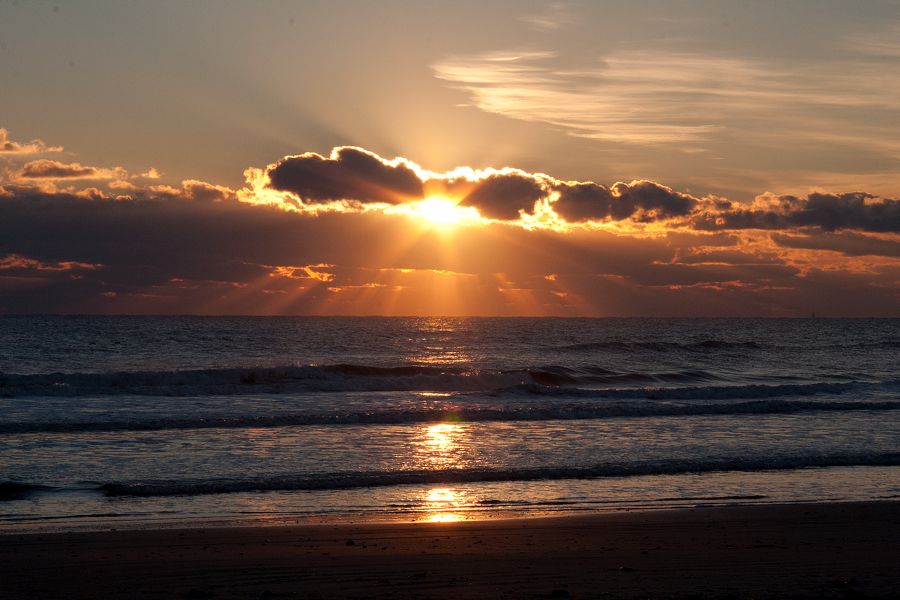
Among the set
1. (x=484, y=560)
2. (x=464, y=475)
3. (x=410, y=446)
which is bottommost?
(x=410, y=446)

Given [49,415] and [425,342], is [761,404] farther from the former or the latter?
[425,342]

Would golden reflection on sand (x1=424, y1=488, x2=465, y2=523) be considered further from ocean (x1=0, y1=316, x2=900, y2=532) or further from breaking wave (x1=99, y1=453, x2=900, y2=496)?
breaking wave (x1=99, y1=453, x2=900, y2=496)

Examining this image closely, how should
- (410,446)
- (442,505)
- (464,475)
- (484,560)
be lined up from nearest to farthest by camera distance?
(484,560), (442,505), (464,475), (410,446)

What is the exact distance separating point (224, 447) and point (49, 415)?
34.6ft

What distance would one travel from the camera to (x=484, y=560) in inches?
413

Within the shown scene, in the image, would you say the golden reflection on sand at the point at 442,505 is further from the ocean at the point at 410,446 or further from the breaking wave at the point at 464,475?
the breaking wave at the point at 464,475

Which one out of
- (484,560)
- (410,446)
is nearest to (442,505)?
(484,560)

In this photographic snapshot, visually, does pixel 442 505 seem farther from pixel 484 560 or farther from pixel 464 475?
pixel 484 560

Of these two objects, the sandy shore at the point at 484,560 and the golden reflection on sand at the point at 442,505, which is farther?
the golden reflection on sand at the point at 442,505

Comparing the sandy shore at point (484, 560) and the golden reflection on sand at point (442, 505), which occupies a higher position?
the sandy shore at point (484, 560)

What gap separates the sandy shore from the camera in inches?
367

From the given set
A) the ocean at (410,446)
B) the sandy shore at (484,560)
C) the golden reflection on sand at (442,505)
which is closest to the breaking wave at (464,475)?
the ocean at (410,446)

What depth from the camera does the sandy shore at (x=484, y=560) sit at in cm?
933

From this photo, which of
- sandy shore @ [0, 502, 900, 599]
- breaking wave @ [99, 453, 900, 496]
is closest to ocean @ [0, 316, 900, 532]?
breaking wave @ [99, 453, 900, 496]
